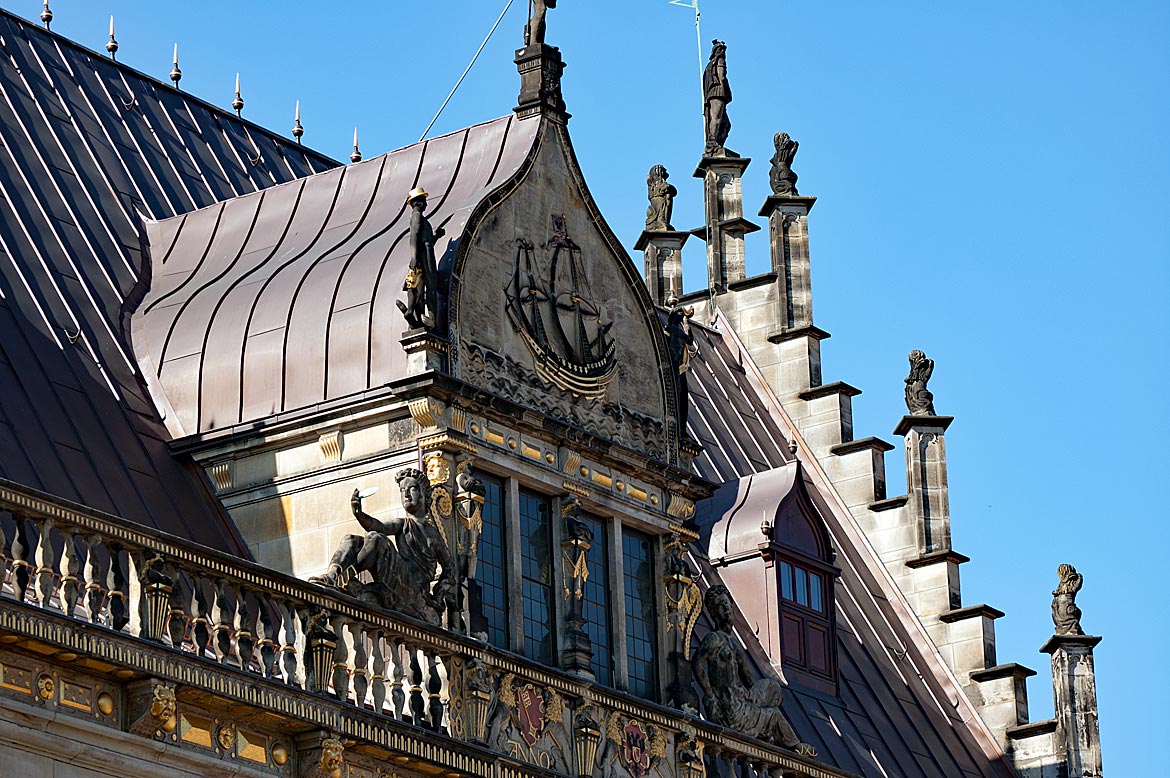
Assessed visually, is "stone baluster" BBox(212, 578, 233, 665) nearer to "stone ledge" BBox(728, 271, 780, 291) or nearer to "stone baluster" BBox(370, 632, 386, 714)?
"stone baluster" BBox(370, 632, 386, 714)

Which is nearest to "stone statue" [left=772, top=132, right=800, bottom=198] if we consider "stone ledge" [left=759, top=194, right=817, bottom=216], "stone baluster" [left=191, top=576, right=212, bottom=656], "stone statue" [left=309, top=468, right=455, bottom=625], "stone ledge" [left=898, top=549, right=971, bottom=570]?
"stone ledge" [left=759, top=194, right=817, bottom=216]

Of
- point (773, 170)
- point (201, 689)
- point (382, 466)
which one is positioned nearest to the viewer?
point (201, 689)

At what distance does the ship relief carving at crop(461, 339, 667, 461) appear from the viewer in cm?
2906

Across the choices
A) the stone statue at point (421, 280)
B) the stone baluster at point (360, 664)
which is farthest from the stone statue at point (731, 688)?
the stone baluster at point (360, 664)

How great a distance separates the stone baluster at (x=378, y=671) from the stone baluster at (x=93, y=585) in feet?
10.1

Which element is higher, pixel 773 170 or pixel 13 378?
pixel 773 170

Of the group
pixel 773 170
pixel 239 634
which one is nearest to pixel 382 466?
pixel 239 634

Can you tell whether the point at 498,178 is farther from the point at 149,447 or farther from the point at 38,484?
the point at 38,484

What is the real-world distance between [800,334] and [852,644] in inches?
247

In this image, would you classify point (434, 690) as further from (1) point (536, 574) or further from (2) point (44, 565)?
(2) point (44, 565)

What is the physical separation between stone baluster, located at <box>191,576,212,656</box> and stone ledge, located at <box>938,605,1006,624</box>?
19.1 m

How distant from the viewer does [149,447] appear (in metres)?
28.9

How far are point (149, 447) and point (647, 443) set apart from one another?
5.28m

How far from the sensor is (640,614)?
30.7m
